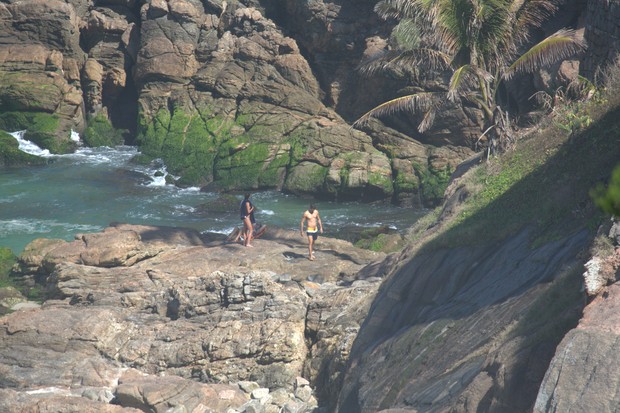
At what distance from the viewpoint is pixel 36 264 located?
23.5 metres

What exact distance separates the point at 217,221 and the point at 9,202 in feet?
35.1

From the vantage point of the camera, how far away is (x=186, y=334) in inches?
707

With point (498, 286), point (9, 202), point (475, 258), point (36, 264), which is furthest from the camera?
point (9, 202)

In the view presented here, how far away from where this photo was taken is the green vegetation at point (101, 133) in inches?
1794

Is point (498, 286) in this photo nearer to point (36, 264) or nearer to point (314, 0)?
point (36, 264)

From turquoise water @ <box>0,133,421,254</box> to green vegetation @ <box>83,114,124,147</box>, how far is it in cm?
272

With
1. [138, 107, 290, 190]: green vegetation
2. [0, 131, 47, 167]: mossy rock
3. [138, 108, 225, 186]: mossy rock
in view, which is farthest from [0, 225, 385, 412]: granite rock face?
[0, 131, 47, 167]: mossy rock

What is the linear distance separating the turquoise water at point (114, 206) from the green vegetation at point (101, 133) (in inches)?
107

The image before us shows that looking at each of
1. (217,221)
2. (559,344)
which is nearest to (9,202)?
(217,221)

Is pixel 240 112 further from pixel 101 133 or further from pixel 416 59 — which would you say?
pixel 416 59

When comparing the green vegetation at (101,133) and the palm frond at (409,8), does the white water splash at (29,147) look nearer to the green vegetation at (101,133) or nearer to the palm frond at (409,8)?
the green vegetation at (101,133)

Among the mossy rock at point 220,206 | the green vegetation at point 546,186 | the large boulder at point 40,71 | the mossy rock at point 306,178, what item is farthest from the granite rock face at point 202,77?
the green vegetation at point 546,186

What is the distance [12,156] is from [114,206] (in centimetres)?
1014

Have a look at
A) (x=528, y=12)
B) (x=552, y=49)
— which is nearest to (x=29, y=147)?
(x=528, y=12)
